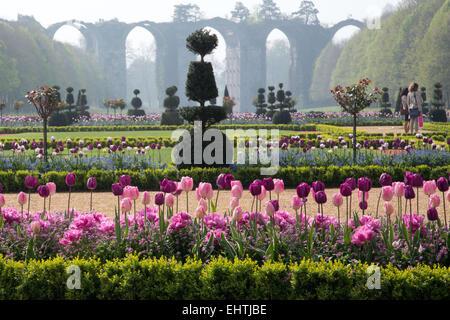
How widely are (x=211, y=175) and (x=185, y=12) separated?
6857 cm

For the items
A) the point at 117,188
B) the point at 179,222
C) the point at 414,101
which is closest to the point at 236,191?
the point at 179,222

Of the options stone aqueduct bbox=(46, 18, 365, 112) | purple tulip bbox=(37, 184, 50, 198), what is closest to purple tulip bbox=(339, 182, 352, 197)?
purple tulip bbox=(37, 184, 50, 198)

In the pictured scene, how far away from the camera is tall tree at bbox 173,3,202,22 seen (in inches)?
2894

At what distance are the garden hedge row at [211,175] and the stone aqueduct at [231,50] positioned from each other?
178 ft

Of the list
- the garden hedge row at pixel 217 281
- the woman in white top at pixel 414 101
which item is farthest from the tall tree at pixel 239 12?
the garden hedge row at pixel 217 281

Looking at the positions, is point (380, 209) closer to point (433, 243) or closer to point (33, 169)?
point (433, 243)

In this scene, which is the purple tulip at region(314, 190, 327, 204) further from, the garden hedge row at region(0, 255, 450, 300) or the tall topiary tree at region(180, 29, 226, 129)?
the tall topiary tree at region(180, 29, 226, 129)

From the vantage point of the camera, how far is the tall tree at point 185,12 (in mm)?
73500

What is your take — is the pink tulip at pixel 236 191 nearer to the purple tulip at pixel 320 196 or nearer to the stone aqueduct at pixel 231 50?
the purple tulip at pixel 320 196

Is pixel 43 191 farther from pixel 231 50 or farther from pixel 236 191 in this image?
pixel 231 50
